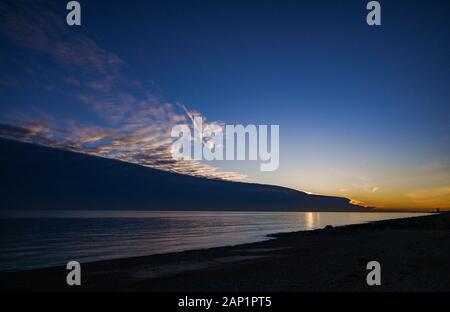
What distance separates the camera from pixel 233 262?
26.2 m

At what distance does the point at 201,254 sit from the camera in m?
31.6

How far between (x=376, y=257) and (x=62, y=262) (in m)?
23.4
